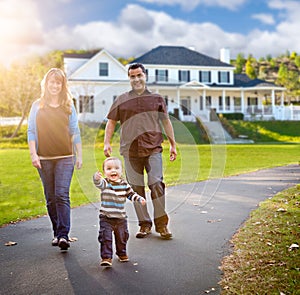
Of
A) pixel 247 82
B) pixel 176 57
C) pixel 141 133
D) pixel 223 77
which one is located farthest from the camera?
A: pixel 247 82

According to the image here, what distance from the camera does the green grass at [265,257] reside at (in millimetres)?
3937

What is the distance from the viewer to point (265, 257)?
15.5 ft

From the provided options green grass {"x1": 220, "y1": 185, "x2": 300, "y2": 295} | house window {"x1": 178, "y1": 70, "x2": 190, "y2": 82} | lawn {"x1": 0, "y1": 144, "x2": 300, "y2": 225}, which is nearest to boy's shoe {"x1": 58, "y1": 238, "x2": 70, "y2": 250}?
green grass {"x1": 220, "y1": 185, "x2": 300, "y2": 295}

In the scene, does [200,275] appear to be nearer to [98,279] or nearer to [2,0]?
[98,279]

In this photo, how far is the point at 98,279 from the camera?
13.8ft

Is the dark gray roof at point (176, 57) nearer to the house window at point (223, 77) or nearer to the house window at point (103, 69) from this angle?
the house window at point (223, 77)

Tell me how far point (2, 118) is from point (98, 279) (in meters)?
39.2

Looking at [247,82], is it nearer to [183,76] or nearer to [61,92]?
[183,76]

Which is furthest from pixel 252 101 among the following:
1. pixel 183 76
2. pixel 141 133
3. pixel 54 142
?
pixel 54 142

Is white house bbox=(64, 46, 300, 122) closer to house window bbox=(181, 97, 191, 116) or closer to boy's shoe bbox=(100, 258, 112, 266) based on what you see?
house window bbox=(181, 97, 191, 116)

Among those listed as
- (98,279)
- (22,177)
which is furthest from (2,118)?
(98,279)

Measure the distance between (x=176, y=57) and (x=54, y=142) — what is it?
4003 cm

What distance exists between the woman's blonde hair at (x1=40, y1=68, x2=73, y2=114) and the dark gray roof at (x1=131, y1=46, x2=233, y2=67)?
37133 millimetres

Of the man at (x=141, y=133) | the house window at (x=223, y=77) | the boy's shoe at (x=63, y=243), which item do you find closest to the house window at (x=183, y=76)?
the house window at (x=223, y=77)
